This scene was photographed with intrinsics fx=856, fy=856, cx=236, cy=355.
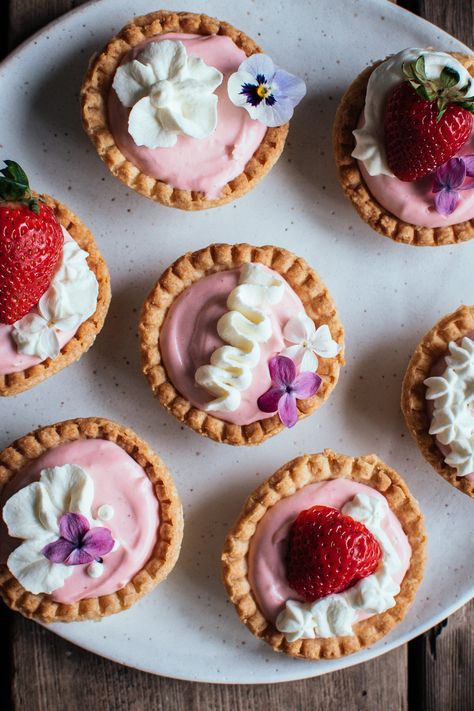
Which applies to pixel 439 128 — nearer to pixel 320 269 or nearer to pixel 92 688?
pixel 320 269

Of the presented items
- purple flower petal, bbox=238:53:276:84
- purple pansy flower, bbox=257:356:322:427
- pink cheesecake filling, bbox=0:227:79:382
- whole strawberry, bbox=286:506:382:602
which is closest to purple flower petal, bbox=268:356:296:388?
purple pansy flower, bbox=257:356:322:427

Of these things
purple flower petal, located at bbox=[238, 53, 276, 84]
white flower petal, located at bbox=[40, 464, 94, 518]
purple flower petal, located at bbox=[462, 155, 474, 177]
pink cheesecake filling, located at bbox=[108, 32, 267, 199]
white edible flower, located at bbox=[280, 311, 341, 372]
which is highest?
purple flower petal, located at bbox=[238, 53, 276, 84]

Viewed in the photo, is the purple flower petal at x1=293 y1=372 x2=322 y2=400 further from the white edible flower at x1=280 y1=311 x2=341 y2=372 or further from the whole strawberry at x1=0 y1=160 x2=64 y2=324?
the whole strawberry at x1=0 y1=160 x2=64 y2=324

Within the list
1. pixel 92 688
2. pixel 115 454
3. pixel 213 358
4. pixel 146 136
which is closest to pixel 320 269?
pixel 213 358

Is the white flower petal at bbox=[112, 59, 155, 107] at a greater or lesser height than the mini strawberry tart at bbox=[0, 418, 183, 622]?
greater

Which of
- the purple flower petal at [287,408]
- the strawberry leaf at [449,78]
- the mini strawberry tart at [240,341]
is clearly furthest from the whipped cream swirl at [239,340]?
the strawberry leaf at [449,78]

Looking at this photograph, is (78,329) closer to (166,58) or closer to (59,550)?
(59,550)
